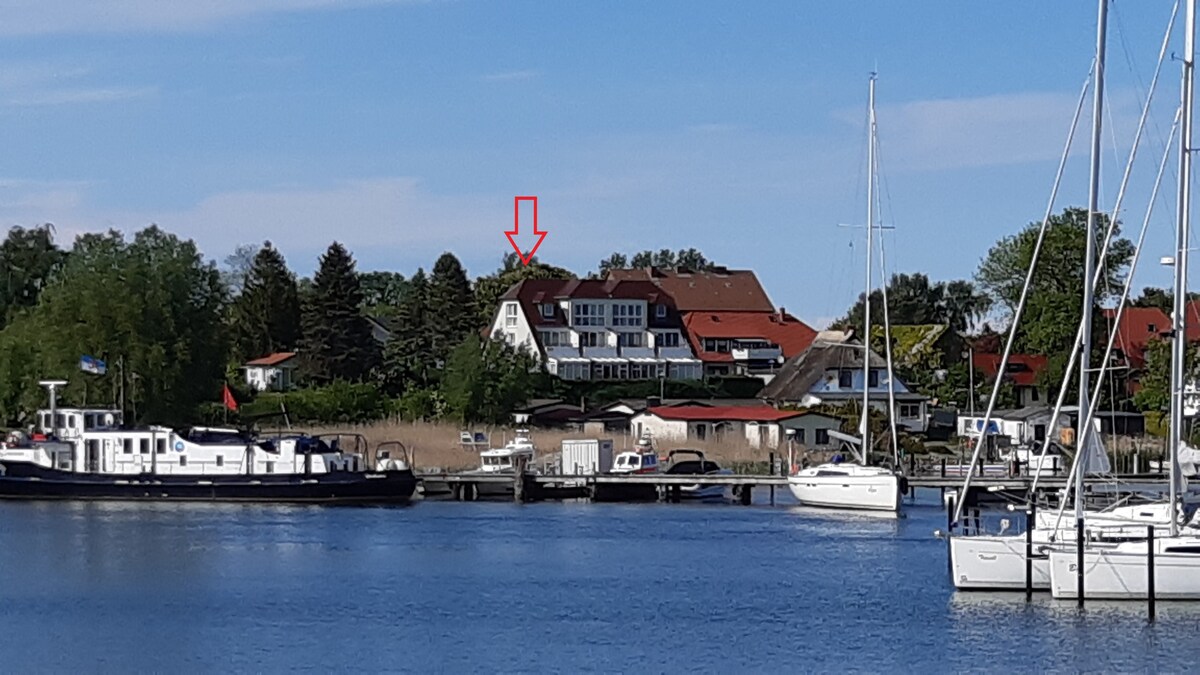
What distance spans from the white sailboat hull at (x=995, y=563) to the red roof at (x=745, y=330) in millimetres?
86400

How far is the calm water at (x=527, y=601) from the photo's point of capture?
37.9 meters

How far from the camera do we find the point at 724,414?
96.8m

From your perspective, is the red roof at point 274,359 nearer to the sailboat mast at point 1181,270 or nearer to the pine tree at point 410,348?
the pine tree at point 410,348

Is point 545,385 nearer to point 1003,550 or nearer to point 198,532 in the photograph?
point 198,532

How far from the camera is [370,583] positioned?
5003 centimetres

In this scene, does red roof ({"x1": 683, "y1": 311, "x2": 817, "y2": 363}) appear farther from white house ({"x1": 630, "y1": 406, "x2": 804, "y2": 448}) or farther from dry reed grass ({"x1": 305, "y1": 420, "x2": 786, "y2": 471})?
dry reed grass ({"x1": 305, "y1": 420, "x2": 786, "y2": 471})

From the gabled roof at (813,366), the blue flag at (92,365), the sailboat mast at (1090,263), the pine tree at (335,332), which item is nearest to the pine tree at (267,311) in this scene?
the pine tree at (335,332)

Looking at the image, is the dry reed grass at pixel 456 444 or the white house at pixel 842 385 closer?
the dry reed grass at pixel 456 444

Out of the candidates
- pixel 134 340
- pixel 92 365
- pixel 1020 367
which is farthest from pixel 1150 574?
pixel 1020 367

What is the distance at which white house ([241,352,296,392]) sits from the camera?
126m

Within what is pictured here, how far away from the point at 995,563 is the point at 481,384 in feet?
210

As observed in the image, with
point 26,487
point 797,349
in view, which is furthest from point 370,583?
point 797,349

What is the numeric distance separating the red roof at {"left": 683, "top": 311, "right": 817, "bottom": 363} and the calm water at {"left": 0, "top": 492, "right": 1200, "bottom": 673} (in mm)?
61796

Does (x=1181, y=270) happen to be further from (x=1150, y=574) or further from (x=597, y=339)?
(x=597, y=339)
